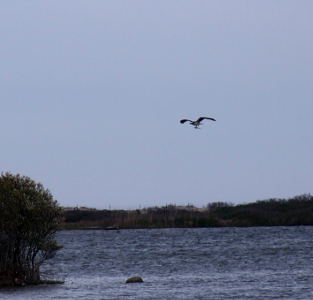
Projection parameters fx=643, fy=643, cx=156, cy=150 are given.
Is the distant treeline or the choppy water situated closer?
the choppy water

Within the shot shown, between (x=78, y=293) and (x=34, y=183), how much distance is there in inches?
195

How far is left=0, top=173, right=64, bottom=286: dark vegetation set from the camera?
85.1 ft

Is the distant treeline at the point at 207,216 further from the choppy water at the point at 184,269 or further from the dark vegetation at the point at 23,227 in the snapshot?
the dark vegetation at the point at 23,227

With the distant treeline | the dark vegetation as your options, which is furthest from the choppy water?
the distant treeline

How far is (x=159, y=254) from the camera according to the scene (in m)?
48.7

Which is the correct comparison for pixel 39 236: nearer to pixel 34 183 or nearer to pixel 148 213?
pixel 34 183

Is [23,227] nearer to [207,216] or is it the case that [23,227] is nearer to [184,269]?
[184,269]

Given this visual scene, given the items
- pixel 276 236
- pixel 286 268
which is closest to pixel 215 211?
pixel 276 236

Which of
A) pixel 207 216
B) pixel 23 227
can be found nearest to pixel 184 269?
pixel 23 227

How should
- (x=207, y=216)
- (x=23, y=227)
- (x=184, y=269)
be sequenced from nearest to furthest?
(x=23, y=227)
(x=184, y=269)
(x=207, y=216)

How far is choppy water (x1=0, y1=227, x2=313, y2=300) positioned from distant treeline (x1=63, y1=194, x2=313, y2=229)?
1890cm

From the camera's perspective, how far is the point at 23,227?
26.0m

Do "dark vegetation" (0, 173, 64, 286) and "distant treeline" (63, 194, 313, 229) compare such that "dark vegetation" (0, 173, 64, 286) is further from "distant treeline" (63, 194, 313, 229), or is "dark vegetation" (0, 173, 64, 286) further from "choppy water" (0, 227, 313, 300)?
"distant treeline" (63, 194, 313, 229)

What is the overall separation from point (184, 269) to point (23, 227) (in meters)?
14.0
